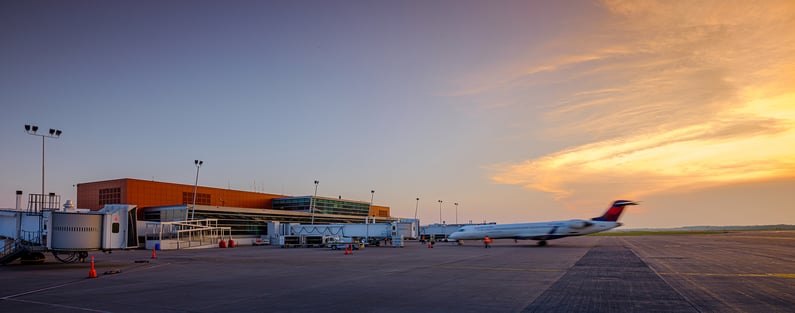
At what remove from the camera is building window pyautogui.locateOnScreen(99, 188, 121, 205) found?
254 ft

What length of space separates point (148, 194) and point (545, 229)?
63155 mm

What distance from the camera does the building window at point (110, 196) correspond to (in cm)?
7756

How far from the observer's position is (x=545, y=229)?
60875 millimetres

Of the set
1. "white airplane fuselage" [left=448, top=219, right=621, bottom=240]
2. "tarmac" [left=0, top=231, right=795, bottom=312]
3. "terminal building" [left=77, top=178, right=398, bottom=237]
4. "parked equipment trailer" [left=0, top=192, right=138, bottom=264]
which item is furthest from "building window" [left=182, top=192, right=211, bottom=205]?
"tarmac" [left=0, top=231, right=795, bottom=312]

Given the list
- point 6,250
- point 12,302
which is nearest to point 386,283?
point 12,302

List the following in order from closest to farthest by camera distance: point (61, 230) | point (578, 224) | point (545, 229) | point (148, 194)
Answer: point (61, 230) → point (578, 224) → point (545, 229) → point (148, 194)

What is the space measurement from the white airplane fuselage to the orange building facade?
51.2 m

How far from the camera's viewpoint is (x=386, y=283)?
1820cm

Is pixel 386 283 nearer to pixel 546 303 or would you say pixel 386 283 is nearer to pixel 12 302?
pixel 546 303

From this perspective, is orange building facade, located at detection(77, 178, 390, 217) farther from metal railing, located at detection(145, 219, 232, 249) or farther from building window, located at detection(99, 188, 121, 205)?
metal railing, located at detection(145, 219, 232, 249)

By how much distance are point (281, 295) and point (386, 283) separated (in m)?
4.57

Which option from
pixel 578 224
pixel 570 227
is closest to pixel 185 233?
pixel 570 227

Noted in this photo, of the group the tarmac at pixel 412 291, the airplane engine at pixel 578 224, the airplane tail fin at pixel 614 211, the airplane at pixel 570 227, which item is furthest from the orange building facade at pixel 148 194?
the airplane tail fin at pixel 614 211

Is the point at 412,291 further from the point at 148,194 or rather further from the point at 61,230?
the point at 148,194
